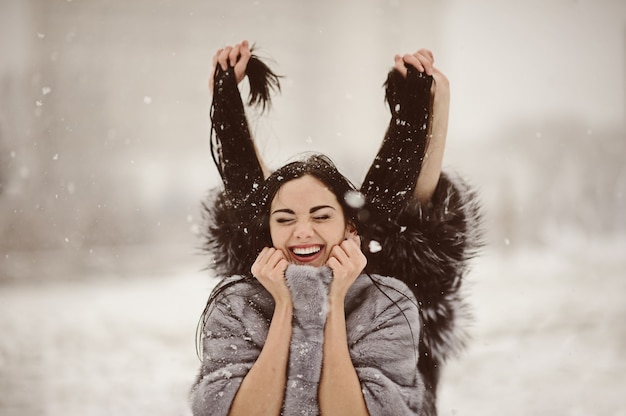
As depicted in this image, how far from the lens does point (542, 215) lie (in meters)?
2.14

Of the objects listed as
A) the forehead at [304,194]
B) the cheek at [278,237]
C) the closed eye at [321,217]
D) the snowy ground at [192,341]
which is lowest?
the snowy ground at [192,341]

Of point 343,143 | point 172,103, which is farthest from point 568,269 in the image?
point 172,103

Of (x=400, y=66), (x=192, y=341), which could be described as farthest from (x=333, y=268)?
(x=192, y=341)

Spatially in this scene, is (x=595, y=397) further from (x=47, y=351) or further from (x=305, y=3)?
(x=47, y=351)

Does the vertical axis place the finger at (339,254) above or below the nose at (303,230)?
below

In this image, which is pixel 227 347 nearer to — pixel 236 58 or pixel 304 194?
pixel 304 194

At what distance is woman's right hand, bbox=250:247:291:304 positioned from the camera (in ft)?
2.76

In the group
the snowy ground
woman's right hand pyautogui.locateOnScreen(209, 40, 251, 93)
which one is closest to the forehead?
woman's right hand pyautogui.locateOnScreen(209, 40, 251, 93)

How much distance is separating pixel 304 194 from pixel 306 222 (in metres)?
0.04

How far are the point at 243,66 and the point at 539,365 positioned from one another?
3.66 ft

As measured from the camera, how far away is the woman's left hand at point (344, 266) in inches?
33.1

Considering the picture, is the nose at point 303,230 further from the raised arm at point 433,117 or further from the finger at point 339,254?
the raised arm at point 433,117

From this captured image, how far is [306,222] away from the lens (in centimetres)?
87

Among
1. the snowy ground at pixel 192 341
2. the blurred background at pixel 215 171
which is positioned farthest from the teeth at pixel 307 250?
the snowy ground at pixel 192 341
